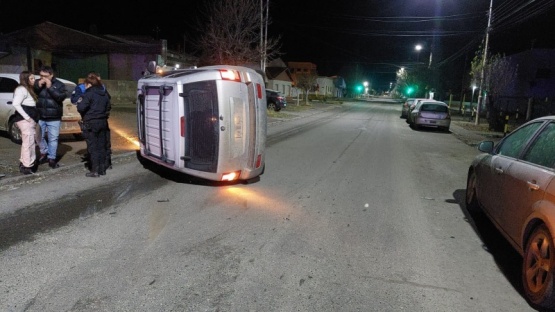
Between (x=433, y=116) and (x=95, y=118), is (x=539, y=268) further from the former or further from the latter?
(x=433, y=116)

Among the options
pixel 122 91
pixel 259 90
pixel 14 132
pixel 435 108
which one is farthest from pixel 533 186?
pixel 122 91

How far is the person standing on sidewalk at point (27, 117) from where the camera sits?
6984 mm

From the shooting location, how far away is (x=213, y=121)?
20.8ft

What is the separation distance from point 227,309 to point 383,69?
401 ft

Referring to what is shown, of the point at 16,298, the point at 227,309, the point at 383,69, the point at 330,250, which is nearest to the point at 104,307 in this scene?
the point at 16,298

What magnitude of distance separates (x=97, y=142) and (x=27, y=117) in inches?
46.8

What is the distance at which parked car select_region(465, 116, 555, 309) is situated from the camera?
332cm

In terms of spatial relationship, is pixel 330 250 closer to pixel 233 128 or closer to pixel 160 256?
pixel 160 256

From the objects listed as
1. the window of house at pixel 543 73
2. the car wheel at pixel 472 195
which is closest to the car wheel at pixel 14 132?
the car wheel at pixel 472 195

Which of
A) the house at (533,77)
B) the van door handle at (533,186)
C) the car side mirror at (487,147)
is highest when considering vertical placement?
the house at (533,77)

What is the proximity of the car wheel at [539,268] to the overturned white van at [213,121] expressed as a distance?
A: 4241 mm

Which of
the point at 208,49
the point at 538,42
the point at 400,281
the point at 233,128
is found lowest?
the point at 400,281

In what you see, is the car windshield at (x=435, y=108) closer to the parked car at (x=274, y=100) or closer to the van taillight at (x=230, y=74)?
the parked car at (x=274, y=100)

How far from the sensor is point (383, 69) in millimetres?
118312
